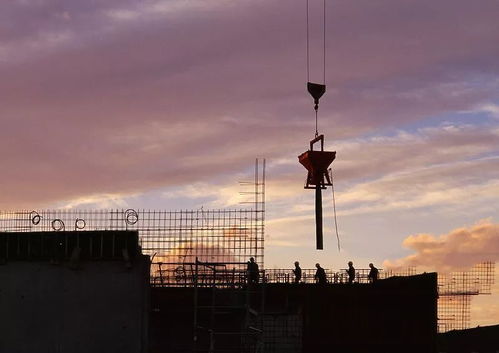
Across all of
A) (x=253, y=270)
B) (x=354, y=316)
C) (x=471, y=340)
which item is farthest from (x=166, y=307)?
(x=471, y=340)

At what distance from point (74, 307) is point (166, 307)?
33.0ft

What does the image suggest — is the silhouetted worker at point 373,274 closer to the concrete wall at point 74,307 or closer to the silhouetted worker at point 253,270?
the silhouetted worker at point 253,270

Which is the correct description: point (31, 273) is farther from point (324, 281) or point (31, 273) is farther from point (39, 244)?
point (324, 281)

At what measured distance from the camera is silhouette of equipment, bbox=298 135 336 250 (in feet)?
152

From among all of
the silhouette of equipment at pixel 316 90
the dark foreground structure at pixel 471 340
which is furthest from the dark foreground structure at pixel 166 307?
the dark foreground structure at pixel 471 340

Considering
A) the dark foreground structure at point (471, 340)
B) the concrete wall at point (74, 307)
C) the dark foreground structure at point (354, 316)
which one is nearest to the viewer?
the concrete wall at point (74, 307)

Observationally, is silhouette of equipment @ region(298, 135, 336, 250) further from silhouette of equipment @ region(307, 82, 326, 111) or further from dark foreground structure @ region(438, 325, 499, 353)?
dark foreground structure @ region(438, 325, 499, 353)

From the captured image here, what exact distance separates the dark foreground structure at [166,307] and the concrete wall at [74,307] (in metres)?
0.04

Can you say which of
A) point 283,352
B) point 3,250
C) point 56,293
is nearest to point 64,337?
point 56,293

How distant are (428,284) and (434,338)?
2.77 metres

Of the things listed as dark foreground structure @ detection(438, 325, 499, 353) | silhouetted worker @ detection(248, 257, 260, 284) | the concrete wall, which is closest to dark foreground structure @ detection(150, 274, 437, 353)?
silhouetted worker @ detection(248, 257, 260, 284)

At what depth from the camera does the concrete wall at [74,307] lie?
4109 cm

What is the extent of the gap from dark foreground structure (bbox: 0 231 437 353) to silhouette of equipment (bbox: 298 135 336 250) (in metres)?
4.23

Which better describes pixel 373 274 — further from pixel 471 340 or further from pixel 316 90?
pixel 471 340
